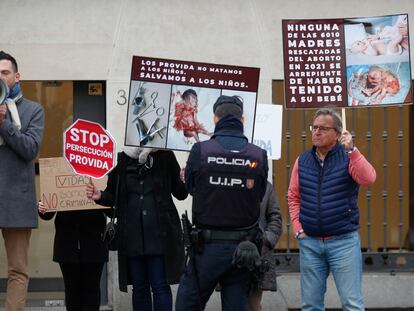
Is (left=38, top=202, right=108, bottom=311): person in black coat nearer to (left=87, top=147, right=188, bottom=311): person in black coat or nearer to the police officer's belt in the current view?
(left=87, top=147, right=188, bottom=311): person in black coat

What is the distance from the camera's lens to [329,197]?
6543 mm

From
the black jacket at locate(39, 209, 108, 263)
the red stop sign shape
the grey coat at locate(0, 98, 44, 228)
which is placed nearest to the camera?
the grey coat at locate(0, 98, 44, 228)

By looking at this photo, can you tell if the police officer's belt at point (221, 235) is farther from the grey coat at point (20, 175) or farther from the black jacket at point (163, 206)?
the grey coat at point (20, 175)

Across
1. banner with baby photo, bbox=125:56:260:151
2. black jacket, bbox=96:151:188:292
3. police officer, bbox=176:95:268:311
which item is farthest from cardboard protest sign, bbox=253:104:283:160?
police officer, bbox=176:95:268:311

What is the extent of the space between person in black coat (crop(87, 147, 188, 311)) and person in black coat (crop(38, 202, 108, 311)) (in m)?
0.42

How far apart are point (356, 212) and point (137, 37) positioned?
3627 millimetres

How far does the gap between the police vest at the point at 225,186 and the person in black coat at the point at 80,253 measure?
1678 mm

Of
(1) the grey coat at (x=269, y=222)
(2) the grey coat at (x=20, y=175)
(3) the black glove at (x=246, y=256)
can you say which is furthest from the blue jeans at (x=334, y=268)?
(2) the grey coat at (x=20, y=175)

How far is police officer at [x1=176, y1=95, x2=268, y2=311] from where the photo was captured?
5.94 metres

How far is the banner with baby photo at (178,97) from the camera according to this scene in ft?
23.1

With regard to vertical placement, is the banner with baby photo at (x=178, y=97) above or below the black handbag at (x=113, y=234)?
above

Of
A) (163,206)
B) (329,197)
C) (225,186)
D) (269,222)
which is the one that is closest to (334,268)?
(329,197)

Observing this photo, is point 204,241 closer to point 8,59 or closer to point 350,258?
point 350,258

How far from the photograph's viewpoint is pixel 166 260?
22.7ft
